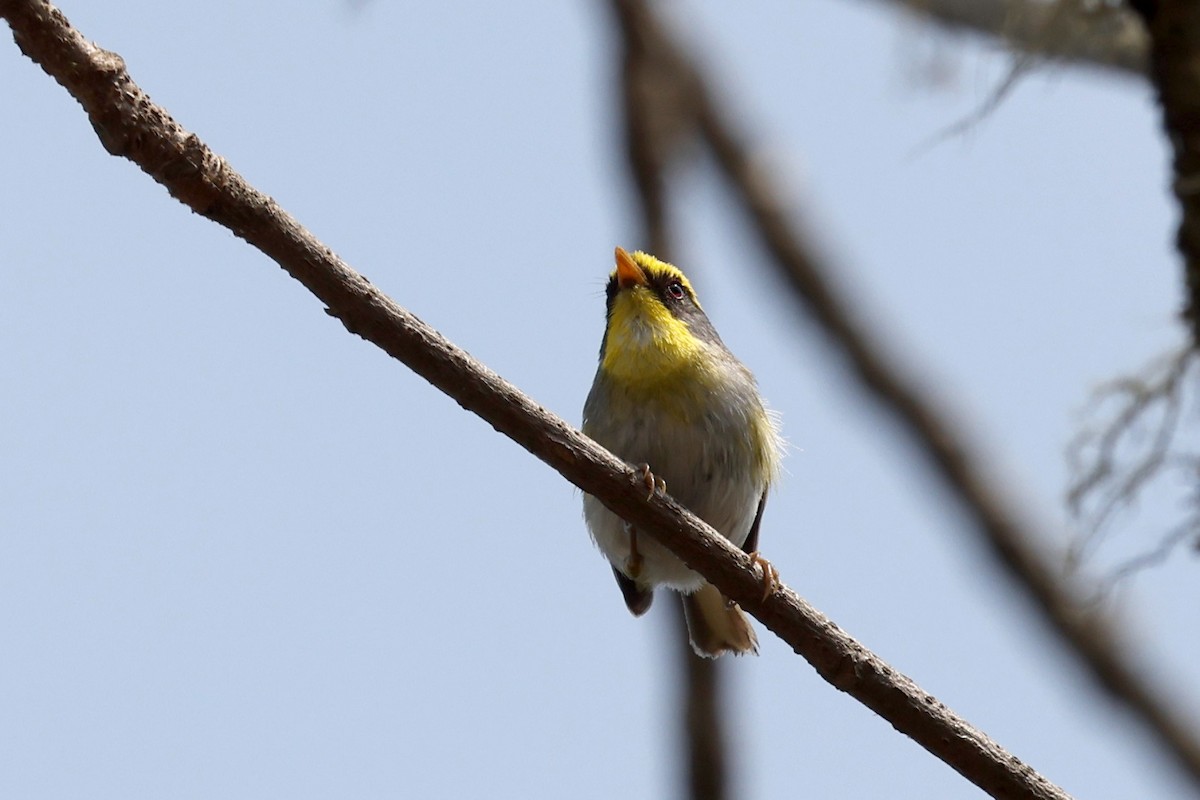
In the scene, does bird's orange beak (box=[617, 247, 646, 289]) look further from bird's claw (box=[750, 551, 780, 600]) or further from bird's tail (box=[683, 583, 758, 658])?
bird's claw (box=[750, 551, 780, 600])

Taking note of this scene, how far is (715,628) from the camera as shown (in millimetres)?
5055

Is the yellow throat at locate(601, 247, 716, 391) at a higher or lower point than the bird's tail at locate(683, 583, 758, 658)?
higher

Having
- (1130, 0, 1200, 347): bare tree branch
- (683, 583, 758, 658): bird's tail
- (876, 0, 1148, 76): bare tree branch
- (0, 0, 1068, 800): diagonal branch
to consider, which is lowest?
(0, 0, 1068, 800): diagonal branch

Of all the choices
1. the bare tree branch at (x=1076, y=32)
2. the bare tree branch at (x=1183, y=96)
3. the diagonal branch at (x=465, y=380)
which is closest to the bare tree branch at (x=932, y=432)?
the bare tree branch at (x=1076, y=32)

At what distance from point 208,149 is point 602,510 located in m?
2.31

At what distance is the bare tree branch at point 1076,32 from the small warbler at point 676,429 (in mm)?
1397

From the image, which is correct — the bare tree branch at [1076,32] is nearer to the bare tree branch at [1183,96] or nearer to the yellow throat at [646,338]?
the bare tree branch at [1183,96]

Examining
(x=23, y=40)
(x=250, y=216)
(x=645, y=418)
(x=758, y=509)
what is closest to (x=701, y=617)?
(x=758, y=509)

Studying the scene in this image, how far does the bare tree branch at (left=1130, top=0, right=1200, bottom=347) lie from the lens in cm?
345

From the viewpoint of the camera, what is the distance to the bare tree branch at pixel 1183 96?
3.45 meters

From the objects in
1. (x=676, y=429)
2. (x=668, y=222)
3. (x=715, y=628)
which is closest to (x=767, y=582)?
(x=676, y=429)

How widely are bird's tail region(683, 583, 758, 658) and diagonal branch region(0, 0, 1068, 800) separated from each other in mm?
1819

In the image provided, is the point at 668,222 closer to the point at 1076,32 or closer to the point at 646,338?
the point at 646,338

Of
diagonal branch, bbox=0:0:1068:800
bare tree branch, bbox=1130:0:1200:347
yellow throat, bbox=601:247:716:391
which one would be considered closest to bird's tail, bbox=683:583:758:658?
yellow throat, bbox=601:247:716:391
